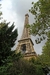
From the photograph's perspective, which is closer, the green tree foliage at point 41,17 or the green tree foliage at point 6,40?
the green tree foliage at point 41,17

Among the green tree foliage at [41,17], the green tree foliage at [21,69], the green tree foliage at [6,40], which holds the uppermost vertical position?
the green tree foliage at [41,17]

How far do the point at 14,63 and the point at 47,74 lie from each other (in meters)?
10.2

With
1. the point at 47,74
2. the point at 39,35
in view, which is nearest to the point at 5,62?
the point at 39,35

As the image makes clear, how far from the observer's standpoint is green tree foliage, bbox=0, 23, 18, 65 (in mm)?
22625

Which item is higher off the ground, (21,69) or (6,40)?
(6,40)

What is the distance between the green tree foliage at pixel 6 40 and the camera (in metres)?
22.6

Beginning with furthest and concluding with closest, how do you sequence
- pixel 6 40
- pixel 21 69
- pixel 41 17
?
pixel 6 40, pixel 21 69, pixel 41 17

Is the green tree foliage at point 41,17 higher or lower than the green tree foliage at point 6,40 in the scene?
higher

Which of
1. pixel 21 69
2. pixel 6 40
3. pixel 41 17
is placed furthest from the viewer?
pixel 6 40

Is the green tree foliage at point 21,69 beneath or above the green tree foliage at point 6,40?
beneath

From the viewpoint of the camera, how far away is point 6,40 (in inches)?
Answer: 931

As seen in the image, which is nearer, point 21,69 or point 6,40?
point 21,69

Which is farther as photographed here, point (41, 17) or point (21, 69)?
point (21, 69)

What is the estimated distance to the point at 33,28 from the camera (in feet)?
50.1
